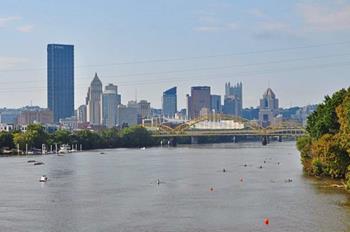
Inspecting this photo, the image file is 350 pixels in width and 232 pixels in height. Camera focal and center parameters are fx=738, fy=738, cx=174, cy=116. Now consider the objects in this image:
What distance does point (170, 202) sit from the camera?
4966cm

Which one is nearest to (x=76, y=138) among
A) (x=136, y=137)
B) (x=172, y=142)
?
(x=136, y=137)

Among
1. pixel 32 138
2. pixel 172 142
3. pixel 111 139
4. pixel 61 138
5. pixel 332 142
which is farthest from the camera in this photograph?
pixel 172 142

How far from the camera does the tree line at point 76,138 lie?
131875 mm

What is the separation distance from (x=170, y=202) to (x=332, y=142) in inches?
635

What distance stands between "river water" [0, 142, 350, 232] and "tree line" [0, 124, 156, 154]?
5515 centimetres

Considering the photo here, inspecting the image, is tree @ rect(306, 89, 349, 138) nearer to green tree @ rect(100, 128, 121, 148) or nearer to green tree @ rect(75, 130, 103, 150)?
green tree @ rect(75, 130, 103, 150)

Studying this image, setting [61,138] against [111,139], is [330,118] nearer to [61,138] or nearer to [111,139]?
[61,138]

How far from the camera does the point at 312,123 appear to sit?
78.8 meters

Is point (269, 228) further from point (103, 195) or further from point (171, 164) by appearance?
point (171, 164)

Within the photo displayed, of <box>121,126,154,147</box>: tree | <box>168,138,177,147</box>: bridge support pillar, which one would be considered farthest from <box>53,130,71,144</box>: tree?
<box>168,138,177,147</box>: bridge support pillar

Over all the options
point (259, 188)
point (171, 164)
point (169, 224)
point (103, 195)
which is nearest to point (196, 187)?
point (259, 188)

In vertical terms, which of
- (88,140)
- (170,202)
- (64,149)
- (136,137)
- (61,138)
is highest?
(136,137)

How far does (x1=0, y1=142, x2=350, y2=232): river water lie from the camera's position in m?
40.3

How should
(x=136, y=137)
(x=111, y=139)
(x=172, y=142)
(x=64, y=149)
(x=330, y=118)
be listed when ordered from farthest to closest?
(x=172, y=142) → (x=136, y=137) → (x=111, y=139) → (x=64, y=149) → (x=330, y=118)
